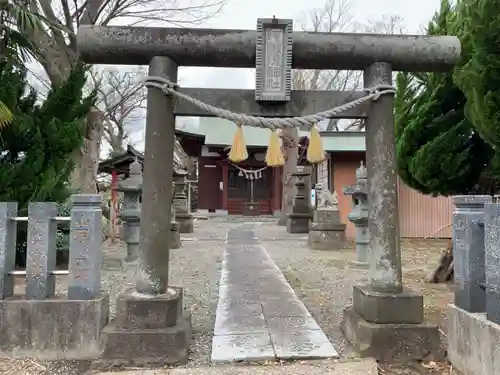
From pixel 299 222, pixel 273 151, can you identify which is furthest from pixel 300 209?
pixel 273 151

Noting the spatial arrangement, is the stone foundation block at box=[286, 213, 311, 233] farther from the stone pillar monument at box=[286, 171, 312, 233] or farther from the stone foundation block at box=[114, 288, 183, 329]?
the stone foundation block at box=[114, 288, 183, 329]

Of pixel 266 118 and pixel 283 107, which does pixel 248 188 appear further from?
pixel 266 118

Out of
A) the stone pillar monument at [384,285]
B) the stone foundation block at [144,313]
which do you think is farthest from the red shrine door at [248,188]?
the stone foundation block at [144,313]

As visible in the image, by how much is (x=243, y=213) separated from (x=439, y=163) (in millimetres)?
17216

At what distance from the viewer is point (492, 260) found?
3158 mm

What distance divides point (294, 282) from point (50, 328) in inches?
161

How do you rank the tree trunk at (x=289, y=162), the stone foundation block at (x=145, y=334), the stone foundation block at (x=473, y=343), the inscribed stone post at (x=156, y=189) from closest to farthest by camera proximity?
the stone foundation block at (x=473, y=343) → the stone foundation block at (x=145, y=334) → the inscribed stone post at (x=156, y=189) → the tree trunk at (x=289, y=162)

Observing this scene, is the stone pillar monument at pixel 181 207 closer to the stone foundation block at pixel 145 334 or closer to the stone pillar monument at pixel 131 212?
the stone pillar monument at pixel 131 212

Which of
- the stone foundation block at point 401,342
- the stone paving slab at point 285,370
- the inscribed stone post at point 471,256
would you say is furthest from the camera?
the stone foundation block at point 401,342

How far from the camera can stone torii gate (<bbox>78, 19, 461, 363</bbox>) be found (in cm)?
373

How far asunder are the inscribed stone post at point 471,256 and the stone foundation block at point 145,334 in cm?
243

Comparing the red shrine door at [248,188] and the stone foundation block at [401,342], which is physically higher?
the red shrine door at [248,188]

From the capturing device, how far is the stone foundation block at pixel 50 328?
3.77 meters

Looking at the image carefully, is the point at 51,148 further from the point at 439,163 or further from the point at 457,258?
the point at 439,163
